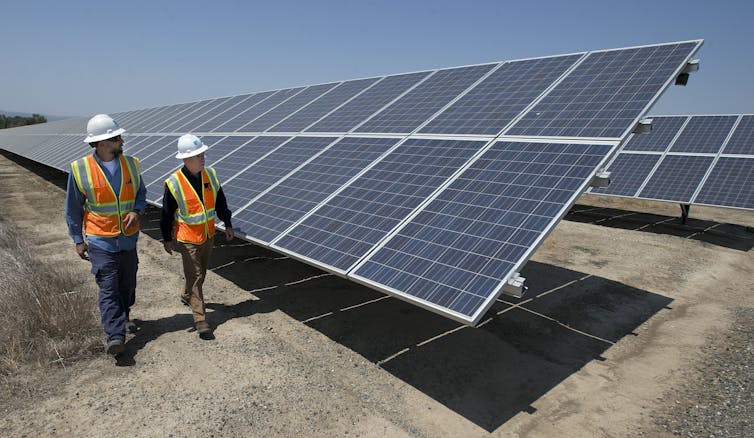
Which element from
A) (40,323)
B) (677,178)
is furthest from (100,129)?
(677,178)

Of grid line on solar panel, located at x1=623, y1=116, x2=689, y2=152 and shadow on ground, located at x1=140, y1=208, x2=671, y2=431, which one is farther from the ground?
grid line on solar panel, located at x1=623, y1=116, x2=689, y2=152

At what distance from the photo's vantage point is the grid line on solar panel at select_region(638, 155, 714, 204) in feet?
42.6

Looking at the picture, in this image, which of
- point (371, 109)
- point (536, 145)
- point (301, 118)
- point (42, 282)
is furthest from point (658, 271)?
point (42, 282)

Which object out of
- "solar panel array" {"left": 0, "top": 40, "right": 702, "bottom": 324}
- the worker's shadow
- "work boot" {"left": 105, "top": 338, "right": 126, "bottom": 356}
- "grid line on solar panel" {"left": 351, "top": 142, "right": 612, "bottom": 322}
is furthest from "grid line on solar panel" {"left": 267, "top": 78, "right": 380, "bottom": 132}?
"work boot" {"left": 105, "top": 338, "right": 126, "bottom": 356}

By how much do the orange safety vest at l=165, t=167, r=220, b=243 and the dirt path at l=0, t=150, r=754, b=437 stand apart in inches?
53.2

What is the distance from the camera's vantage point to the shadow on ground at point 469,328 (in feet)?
16.9

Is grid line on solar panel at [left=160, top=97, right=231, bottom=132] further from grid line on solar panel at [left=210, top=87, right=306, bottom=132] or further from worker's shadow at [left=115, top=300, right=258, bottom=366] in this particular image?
worker's shadow at [left=115, top=300, right=258, bottom=366]

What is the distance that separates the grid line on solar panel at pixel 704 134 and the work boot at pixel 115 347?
16.8 metres

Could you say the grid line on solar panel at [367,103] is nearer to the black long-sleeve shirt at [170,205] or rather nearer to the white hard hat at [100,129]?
the black long-sleeve shirt at [170,205]

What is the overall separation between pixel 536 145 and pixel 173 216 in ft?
16.6

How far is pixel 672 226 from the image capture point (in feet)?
45.4

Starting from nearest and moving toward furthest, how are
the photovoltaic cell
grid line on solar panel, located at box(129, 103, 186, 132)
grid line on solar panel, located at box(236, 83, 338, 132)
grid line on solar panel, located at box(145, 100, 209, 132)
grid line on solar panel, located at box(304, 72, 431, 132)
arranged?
grid line on solar panel, located at box(304, 72, 431, 132) → grid line on solar panel, located at box(236, 83, 338, 132) → the photovoltaic cell → grid line on solar panel, located at box(145, 100, 209, 132) → grid line on solar panel, located at box(129, 103, 186, 132)

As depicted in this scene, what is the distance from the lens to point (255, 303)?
7.18m

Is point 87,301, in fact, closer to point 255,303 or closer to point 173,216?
point 173,216
